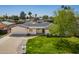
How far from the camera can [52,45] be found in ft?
7.04

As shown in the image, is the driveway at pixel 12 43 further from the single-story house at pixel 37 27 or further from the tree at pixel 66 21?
the tree at pixel 66 21

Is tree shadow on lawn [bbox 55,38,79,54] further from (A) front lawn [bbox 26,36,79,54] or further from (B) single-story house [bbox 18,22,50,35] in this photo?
(B) single-story house [bbox 18,22,50,35]

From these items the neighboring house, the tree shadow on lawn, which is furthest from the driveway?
the tree shadow on lawn

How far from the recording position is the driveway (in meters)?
2.13

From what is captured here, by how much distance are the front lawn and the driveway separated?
0.20 ft

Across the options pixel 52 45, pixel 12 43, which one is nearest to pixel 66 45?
pixel 52 45

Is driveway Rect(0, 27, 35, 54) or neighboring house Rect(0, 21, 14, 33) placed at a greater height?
neighboring house Rect(0, 21, 14, 33)

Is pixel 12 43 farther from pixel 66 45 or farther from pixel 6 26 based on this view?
pixel 66 45

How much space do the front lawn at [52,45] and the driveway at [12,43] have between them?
6 cm

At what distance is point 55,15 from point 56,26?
10 cm

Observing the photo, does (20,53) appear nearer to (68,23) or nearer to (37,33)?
(37,33)

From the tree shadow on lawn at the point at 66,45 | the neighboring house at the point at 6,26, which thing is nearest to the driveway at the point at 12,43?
the neighboring house at the point at 6,26

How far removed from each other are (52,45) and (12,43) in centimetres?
35
